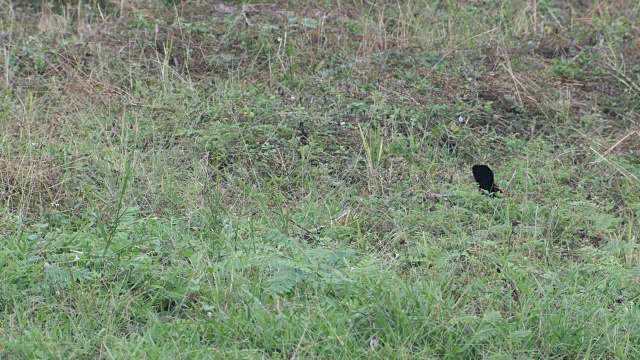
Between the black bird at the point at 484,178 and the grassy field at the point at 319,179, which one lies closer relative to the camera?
the grassy field at the point at 319,179

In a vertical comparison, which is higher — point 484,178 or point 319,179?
point 484,178

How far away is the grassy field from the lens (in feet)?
10.0

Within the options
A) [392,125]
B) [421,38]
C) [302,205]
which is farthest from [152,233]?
[421,38]

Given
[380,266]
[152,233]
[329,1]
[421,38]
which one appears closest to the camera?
[380,266]

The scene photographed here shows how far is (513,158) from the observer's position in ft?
15.8

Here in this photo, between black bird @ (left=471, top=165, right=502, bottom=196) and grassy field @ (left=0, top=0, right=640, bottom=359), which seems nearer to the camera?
grassy field @ (left=0, top=0, right=640, bottom=359)

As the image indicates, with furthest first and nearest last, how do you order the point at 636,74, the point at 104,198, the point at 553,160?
the point at 636,74 → the point at 553,160 → the point at 104,198

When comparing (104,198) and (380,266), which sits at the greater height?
(380,266)

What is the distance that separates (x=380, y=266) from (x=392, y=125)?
180 cm

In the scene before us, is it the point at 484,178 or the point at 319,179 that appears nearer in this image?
the point at 484,178

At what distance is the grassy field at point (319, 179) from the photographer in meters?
3.05

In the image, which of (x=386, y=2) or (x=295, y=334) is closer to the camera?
(x=295, y=334)

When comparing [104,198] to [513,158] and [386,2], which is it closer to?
[513,158]

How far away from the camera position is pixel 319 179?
4.57 metres
